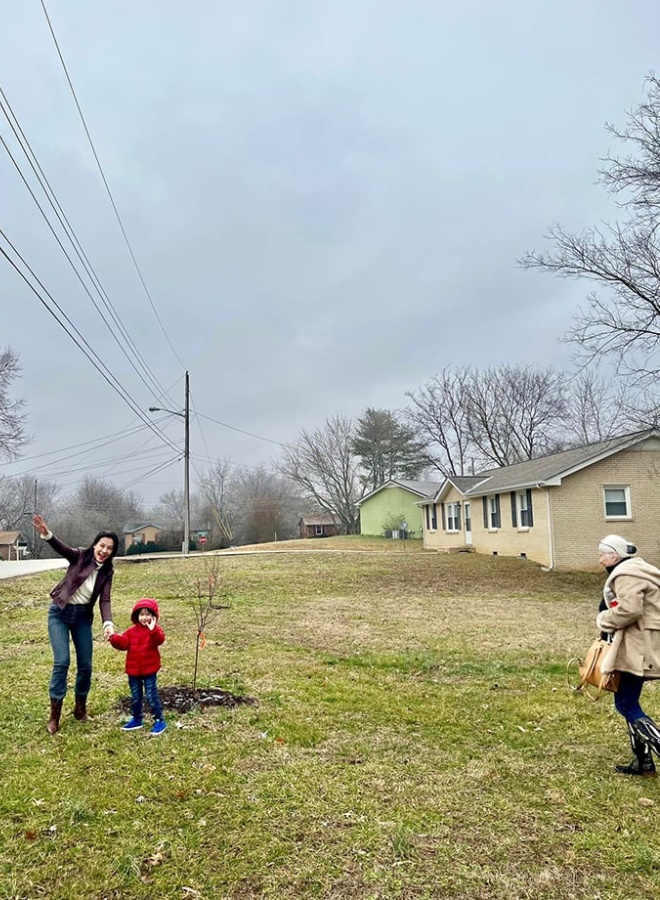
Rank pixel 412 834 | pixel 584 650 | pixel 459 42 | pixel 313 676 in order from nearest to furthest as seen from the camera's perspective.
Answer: pixel 412 834 → pixel 313 676 → pixel 584 650 → pixel 459 42

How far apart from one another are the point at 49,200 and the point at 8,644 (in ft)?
25.4

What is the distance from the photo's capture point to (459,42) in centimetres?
1195

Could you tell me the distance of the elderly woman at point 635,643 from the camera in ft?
12.4

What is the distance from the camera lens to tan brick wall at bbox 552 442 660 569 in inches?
790

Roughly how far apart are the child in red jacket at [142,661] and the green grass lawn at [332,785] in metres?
0.16

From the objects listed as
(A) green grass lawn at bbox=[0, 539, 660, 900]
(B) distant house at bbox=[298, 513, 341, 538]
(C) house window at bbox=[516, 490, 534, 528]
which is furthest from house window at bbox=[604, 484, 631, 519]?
(B) distant house at bbox=[298, 513, 341, 538]

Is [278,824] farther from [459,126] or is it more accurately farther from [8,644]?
[459,126]

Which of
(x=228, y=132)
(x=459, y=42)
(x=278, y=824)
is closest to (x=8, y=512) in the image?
(x=228, y=132)

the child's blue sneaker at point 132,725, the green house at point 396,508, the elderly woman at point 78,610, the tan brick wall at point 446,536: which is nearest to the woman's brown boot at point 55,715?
the elderly woman at point 78,610

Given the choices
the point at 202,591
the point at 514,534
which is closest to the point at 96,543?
the point at 202,591

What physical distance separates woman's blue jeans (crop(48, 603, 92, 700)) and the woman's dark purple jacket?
82mm

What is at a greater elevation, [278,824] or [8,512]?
[8,512]

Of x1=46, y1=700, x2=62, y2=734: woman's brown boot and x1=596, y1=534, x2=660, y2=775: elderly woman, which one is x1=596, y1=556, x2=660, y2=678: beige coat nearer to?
x1=596, y1=534, x2=660, y2=775: elderly woman

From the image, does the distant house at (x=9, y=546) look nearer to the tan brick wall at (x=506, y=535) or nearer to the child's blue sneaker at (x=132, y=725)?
the tan brick wall at (x=506, y=535)
